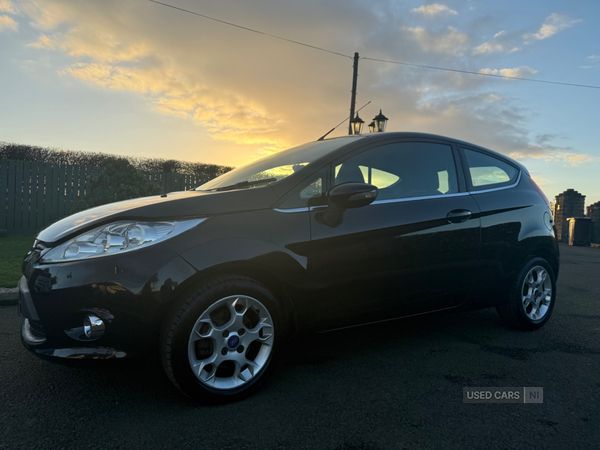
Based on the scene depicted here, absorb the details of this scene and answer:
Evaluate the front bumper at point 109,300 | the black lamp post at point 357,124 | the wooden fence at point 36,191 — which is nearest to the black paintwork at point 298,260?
the front bumper at point 109,300

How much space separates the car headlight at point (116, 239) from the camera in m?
2.11

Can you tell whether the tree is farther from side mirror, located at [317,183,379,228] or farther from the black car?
side mirror, located at [317,183,379,228]

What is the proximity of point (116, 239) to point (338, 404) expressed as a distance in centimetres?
149

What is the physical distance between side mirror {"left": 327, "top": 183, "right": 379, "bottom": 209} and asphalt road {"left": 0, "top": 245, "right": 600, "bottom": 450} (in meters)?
1.11

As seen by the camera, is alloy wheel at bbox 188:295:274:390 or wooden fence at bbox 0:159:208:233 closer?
alloy wheel at bbox 188:295:274:390

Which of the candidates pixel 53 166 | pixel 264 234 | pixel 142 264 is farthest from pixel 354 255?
pixel 53 166

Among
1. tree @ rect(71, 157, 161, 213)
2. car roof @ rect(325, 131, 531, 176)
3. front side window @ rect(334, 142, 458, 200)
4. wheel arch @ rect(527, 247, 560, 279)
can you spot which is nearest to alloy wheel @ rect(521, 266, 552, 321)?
wheel arch @ rect(527, 247, 560, 279)

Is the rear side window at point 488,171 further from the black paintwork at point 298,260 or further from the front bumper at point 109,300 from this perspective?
the front bumper at point 109,300

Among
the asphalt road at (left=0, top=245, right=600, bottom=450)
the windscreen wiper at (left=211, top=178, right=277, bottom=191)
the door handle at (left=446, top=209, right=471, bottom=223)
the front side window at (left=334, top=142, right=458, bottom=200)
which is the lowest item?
the asphalt road at (left=0, top=245, right=600, bottom=450)

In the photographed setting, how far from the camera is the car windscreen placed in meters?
2.80

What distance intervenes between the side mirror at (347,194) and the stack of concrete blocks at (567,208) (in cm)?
1973

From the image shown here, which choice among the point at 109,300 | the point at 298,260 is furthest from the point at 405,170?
the point at 109,300

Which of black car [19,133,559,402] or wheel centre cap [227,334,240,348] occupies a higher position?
black car [19,133,559,402]

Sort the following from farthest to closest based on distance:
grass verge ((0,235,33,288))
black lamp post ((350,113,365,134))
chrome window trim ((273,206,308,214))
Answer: black lamp post ((350,113,365,134)) < grass verge ((0,235,33,288)) < chrome window trim ((273,206,308,214))
